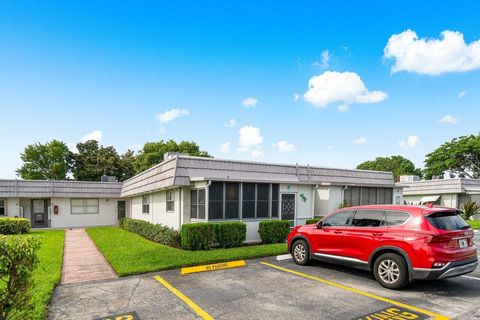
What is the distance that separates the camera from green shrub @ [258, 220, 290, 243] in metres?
13.2

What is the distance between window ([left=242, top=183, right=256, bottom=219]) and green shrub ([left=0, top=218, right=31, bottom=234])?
53.5 ft

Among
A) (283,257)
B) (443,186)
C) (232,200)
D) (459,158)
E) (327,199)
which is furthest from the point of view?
(459,158)

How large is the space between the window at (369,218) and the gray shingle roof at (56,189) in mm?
23320

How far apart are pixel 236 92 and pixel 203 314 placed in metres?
16.9


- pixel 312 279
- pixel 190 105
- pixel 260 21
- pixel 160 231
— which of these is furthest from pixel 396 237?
pixel 190 105

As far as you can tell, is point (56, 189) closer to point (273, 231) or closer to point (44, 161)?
point (273, 231)

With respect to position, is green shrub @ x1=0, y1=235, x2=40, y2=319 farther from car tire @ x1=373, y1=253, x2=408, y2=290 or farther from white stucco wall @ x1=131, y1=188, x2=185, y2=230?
white stucco wall @ x1=131, y1=188, x2=185, y2=230

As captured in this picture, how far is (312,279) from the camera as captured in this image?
7645 millimetres

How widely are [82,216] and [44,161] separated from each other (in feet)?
87.8

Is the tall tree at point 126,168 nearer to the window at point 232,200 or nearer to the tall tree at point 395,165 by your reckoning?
the window at point 232,200

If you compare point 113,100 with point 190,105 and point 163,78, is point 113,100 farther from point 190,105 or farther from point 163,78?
point 190,105

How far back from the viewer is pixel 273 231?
13.3 meters

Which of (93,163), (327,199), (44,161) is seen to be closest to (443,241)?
(327,199)

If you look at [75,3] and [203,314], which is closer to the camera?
[203,314]
